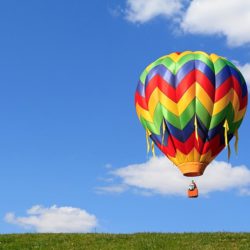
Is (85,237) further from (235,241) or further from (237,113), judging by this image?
(237,113)

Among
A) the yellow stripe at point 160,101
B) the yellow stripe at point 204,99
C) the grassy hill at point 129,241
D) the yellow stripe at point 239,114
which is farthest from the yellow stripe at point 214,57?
the grassy hill at point 129,241

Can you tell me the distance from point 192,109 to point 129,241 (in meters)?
8.79

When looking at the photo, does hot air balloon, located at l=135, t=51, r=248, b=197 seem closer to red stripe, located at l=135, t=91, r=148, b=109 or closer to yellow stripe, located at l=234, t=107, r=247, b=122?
yellow stripe, located at l=234, t=107, r=247, b=122

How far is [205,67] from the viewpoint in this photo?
36312 millimetres

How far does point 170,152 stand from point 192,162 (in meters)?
1.58

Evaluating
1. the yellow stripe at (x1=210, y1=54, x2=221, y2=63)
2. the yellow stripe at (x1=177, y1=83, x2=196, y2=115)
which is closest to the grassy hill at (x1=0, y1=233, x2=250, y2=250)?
the yellow stripe at (x1=177, y1=83, x2=196, y2=115)

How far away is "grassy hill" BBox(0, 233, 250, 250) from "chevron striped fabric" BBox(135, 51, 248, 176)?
460cm

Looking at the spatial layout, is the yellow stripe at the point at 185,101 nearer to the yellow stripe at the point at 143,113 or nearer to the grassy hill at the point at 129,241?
the yellow stripe at the point at 143,113

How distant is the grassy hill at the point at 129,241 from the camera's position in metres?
31.0

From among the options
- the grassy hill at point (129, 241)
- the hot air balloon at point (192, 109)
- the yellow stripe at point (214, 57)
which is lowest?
the grassy hill at point (129, 241)

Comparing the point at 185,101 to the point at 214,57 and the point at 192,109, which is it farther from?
the point at 214,57

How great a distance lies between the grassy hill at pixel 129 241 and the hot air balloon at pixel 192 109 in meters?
4.57

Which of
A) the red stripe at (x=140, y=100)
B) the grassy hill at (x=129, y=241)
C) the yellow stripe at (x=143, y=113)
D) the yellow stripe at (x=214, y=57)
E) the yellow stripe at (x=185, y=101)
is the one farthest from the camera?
the red stripe at (x=140, y=100)

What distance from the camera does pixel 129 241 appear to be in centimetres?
3238
